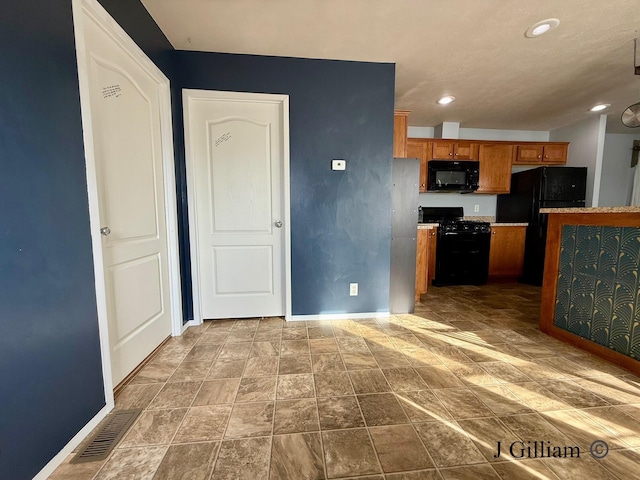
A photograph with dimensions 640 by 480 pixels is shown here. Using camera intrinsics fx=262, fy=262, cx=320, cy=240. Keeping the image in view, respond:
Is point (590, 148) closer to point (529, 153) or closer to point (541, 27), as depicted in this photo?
point (529, 153)

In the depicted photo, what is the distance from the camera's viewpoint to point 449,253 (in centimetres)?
378

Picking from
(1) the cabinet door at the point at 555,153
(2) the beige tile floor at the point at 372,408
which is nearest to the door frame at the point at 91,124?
(2) the beige tile floor at the point at 372,408

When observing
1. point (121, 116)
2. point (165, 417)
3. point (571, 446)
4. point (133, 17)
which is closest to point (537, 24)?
point (571, 446)

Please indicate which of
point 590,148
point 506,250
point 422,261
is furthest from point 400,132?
point 590,148

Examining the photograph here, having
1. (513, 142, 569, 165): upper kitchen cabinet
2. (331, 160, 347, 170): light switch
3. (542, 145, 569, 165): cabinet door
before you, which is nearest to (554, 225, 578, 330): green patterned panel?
(331, 160, 347, 170): light switch

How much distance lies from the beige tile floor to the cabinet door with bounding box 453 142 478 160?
2738 millimetres

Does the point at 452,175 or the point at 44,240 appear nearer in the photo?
the point at 44,240

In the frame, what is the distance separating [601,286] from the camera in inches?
71.2

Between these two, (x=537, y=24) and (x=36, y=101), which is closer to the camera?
(x=36, y=101)

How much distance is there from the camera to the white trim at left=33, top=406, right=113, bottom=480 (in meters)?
1.01

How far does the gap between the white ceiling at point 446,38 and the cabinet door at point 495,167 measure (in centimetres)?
102

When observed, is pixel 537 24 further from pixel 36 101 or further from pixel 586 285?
pixel 36 101

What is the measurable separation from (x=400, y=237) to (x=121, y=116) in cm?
240

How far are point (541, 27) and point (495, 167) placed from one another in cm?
248
